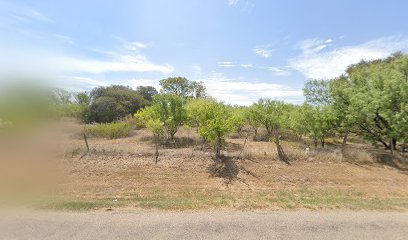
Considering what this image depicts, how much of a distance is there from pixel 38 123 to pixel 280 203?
27.8 ft

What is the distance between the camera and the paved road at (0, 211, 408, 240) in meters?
6.20

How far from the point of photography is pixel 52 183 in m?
7.71

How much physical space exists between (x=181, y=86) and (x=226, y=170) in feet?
136

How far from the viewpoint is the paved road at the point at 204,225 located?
6199 mm

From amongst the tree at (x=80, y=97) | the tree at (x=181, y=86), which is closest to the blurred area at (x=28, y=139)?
the tree at (x=80, y=97)

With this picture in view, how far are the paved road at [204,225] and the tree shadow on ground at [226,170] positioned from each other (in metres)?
5.10

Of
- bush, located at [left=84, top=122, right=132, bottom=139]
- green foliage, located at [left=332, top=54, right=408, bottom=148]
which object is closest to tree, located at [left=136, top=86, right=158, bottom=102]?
bush, located at [left=84, top=122, right=132, bottom=139]

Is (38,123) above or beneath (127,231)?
above

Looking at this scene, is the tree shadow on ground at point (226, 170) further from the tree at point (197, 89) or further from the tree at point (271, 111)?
the tree at point (197, 89)

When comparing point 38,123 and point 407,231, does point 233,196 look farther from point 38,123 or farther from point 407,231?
point 38,123

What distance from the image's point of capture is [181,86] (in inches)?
2103

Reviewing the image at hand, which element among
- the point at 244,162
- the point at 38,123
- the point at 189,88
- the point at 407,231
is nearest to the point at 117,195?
the point at 38,123

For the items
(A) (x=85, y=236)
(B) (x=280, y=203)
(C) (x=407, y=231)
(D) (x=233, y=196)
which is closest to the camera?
(A) (x=85, y=236)

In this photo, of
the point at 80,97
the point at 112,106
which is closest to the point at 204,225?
the point at 80,97
